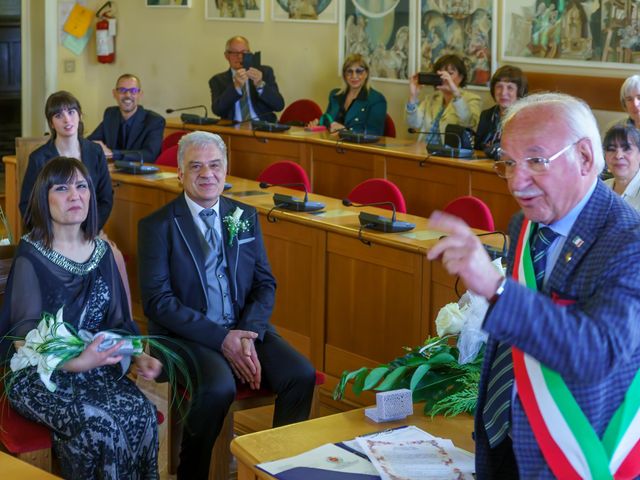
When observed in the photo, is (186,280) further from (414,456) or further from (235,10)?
(235,10)

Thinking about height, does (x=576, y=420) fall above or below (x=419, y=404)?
above

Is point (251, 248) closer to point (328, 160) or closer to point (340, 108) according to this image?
point (328, 160)

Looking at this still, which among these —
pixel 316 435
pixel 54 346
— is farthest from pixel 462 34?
pixel 316 435

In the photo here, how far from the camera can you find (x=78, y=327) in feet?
12.3

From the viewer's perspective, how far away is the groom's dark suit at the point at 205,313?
3789 millimetres

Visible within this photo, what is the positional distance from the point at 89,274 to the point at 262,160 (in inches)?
177

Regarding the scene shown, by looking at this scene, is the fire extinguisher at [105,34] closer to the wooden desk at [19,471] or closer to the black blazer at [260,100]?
the black blazer at [260,100]

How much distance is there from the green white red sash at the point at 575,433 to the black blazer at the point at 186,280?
2.06m

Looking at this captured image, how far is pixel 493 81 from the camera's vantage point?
24.6 feet

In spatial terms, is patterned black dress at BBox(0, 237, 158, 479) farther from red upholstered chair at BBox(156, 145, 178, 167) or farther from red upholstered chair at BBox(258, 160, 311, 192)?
red upholstered chair at BBox(156, 145, 178, 167)

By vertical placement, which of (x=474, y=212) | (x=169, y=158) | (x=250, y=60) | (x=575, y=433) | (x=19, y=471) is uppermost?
(x=250, y=60)

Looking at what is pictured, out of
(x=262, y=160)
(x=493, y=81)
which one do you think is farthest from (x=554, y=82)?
(x=262, y=160)

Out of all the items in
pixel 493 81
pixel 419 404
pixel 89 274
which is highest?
pixel 493 81

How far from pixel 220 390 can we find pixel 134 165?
10.9ft
